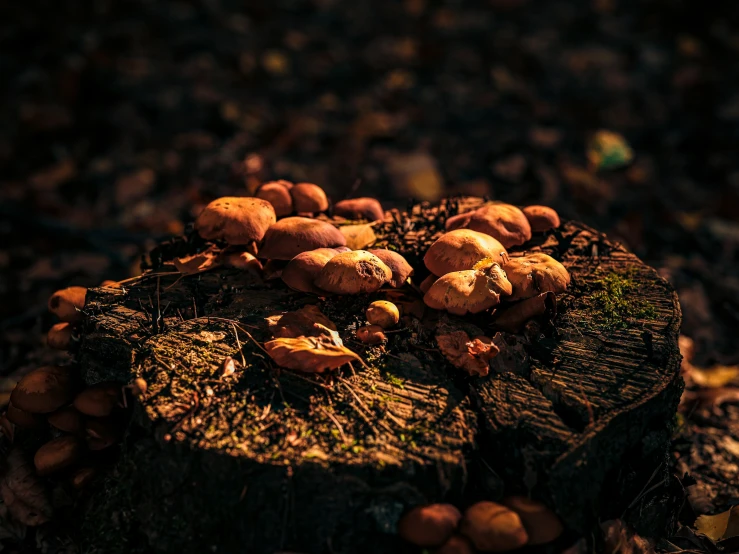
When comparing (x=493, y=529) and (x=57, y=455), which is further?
(x=57, y=455)

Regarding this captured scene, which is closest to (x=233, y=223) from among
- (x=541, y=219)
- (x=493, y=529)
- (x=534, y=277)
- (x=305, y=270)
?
(x=305, y=270)

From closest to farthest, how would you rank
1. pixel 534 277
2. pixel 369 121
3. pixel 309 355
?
pixel 309 355 → pixel 534 277 → pixel 369 121

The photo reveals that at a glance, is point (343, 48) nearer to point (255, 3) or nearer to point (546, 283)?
point (255, 3)

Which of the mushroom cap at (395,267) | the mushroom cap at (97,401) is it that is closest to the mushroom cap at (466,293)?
the mushroom cap at (395,267)

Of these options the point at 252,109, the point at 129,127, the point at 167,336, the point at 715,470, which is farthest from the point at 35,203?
the point at 715,470

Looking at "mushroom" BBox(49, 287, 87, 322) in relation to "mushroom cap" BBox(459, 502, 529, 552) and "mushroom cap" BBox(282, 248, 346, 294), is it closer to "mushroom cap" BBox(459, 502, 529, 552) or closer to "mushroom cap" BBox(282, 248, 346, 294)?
"mushroom cap" BBox(282, 248, 346, 294)

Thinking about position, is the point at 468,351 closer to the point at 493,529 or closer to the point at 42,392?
the point at 493,529

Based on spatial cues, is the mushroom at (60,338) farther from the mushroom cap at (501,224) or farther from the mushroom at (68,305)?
the mushroom cap at (501,224)
